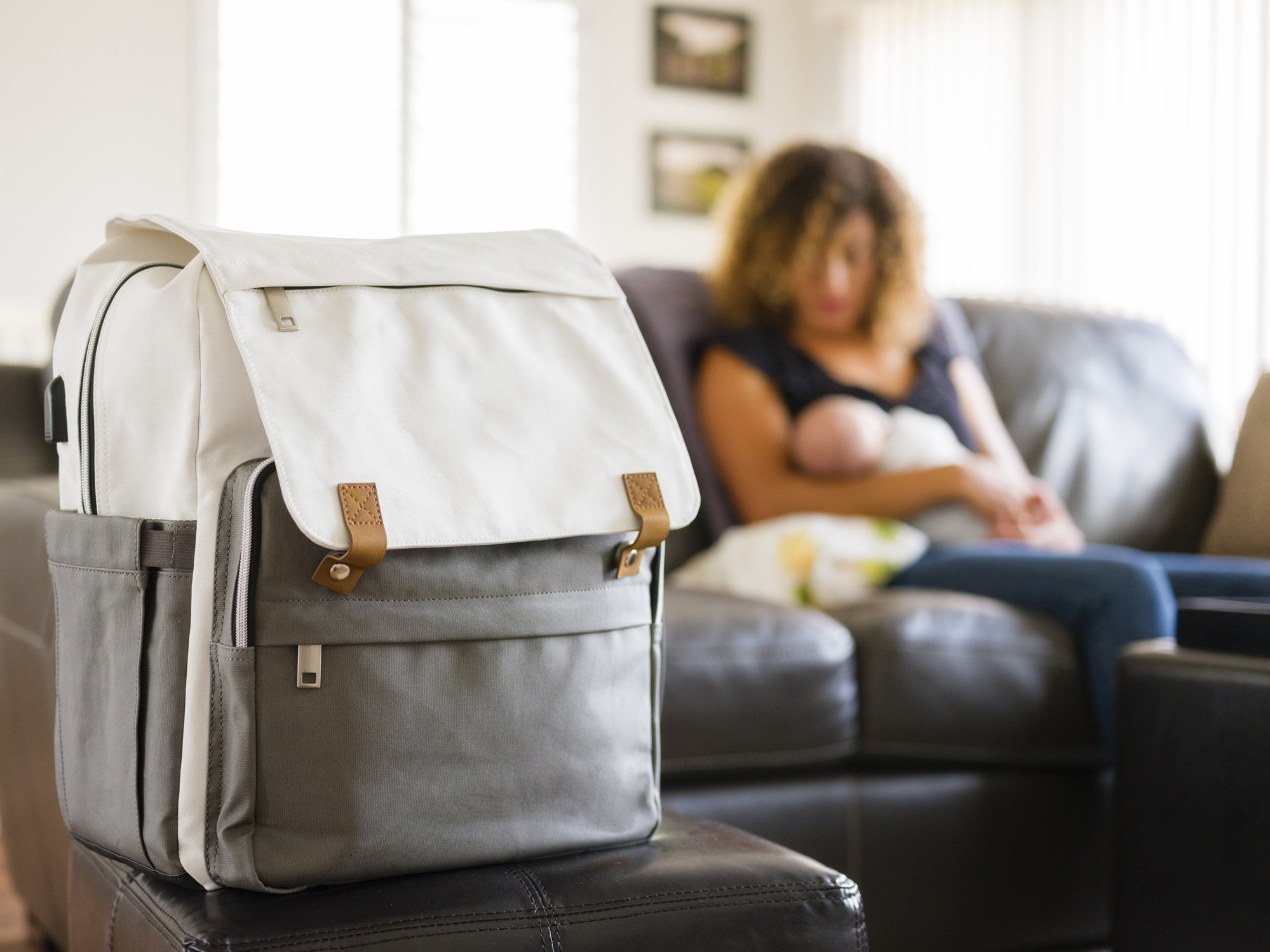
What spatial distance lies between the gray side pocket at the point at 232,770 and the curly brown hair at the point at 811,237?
1.30m

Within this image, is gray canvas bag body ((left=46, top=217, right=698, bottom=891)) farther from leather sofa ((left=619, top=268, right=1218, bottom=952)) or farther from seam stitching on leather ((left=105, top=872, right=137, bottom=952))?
leather sofa ((left=619, top=268, right=1218, bottom=952))

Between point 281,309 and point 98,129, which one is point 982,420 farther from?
point 98,129

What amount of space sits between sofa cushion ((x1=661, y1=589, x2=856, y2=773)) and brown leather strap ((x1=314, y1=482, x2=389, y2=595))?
619mm

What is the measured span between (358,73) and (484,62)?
424 mm

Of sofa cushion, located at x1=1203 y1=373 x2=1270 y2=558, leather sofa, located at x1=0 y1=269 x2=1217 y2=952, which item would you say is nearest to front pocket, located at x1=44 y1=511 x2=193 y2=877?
leather sofa, located at x1=0 y1=269 x2=1217 y2=952

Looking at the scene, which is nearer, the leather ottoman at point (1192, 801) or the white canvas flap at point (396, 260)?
the white canvas flap at point (396, 260)

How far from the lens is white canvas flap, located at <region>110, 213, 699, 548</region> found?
0.70 metres

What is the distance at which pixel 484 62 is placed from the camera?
13.1 feet

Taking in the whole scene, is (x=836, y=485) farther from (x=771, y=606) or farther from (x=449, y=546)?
(x=449, y=546)

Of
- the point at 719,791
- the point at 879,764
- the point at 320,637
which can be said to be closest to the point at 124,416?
the point at 320,637

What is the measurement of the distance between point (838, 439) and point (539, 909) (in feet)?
3.53

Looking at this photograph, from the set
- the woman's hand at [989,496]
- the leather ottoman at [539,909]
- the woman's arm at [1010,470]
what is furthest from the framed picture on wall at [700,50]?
the leather ottoman at [539,909]

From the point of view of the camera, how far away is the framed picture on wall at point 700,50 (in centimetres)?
419

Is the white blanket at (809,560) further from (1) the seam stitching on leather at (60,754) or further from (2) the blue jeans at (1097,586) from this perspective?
(1) the seam stitching on leather at (60,754)
